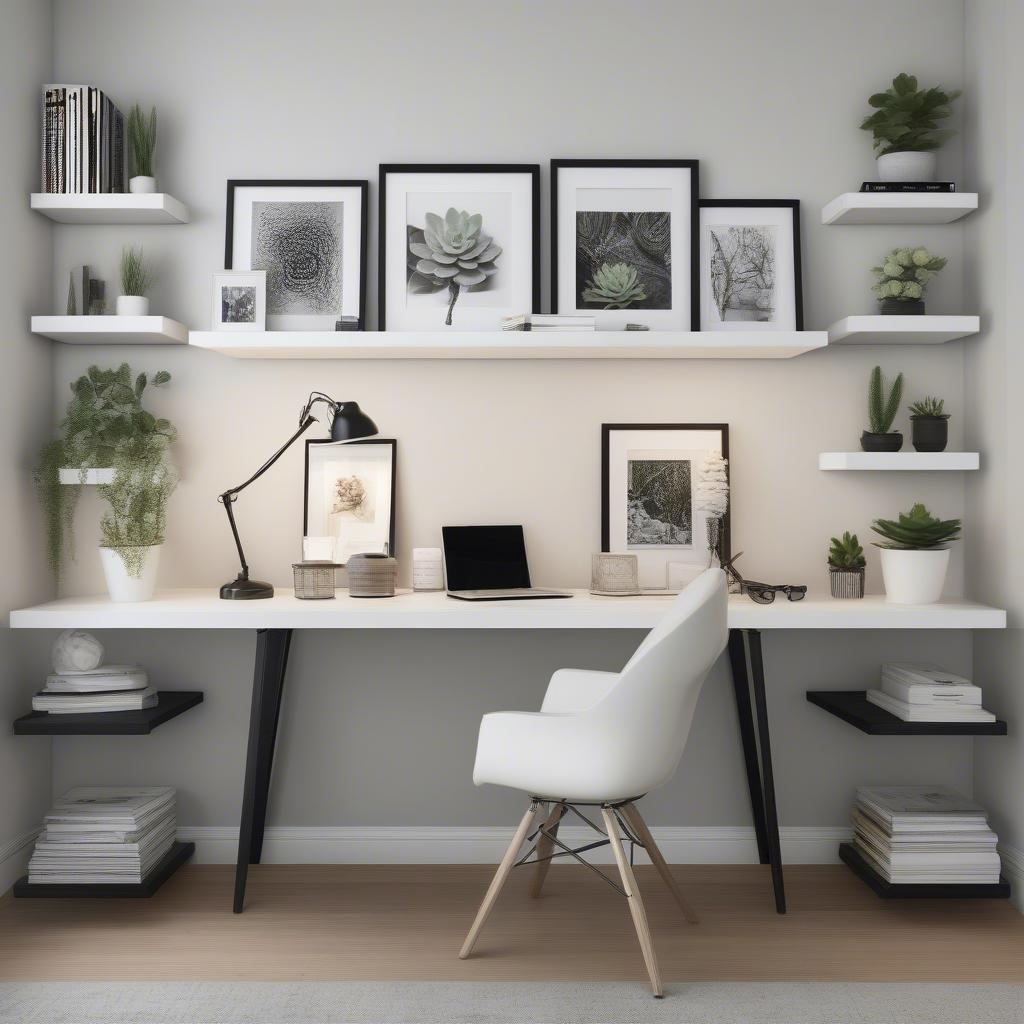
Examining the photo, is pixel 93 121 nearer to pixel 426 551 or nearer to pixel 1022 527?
pixel 426 551

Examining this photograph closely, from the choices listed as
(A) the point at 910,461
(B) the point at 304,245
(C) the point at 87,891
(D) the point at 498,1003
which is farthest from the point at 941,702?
(C) the point at 87,891

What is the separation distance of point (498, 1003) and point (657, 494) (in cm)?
156

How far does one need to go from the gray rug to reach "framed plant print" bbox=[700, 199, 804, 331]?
74.7 inches

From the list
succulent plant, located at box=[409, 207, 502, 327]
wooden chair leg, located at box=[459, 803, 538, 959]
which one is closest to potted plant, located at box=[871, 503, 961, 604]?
wooden chair leg, located at box=[459, 803, 538, 959]

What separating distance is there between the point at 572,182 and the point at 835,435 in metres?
1.17

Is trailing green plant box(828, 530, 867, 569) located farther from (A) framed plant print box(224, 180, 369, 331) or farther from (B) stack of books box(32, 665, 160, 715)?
(B) stack of books box(32, 665, 160, 715)

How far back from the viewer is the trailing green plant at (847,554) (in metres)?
2.96

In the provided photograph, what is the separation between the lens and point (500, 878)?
2.35 meters

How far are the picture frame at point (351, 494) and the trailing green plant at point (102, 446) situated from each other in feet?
1.50

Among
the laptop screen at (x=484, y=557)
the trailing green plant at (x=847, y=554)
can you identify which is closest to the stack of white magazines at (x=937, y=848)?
the trailing green plant at (x=847, y=554)

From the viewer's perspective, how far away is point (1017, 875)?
108 inches

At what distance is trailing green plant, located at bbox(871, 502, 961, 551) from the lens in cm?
280

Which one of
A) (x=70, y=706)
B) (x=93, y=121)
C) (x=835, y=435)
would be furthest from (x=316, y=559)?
(x=835, y=435)

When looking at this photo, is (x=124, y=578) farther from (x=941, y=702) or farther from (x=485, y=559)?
(x=941, y=702)
